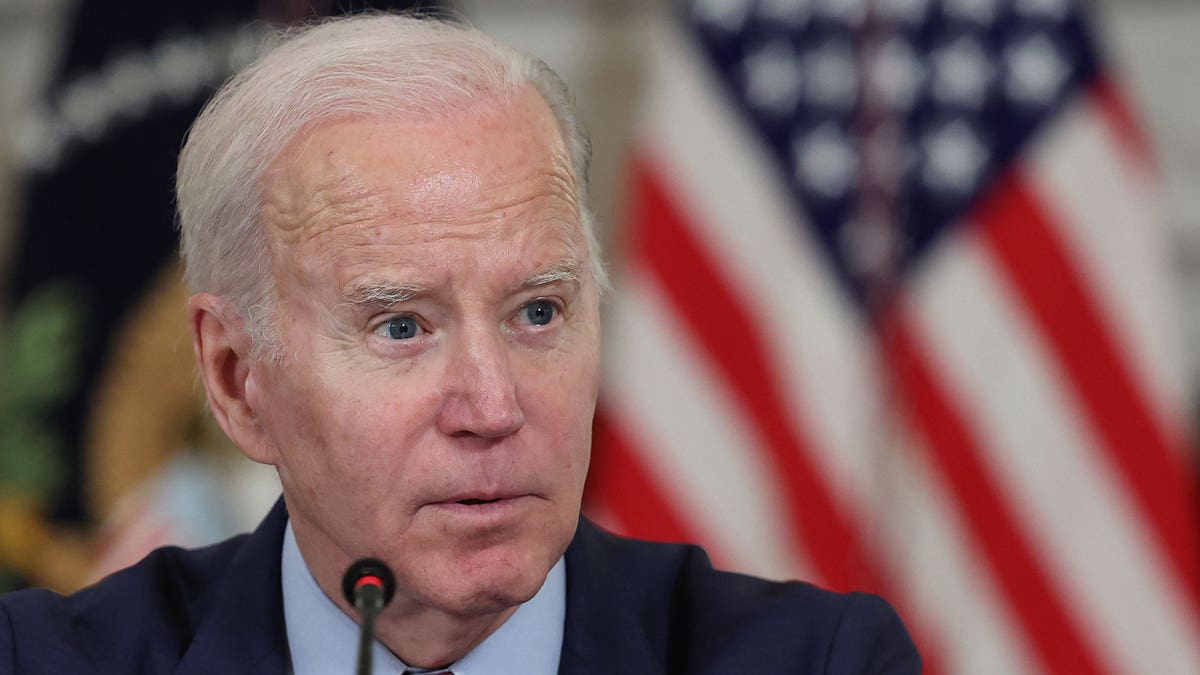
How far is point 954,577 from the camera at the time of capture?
12.9 ft

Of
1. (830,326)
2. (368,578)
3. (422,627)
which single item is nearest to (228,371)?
(422,627)

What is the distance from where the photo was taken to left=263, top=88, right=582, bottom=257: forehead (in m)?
1.81

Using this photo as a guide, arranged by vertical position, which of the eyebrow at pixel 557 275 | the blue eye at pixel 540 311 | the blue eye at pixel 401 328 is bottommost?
the blue eye at pixel 401 328

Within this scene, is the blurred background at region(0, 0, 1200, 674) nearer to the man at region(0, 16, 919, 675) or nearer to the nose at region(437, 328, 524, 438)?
the man at region(0, 16, 919, 675)

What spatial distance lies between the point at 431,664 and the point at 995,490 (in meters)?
2.28

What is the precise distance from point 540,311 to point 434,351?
0.50ft

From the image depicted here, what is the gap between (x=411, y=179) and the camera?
1814 mm

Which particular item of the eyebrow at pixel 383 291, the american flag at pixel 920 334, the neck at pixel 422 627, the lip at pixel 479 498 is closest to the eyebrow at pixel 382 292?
the eyebrow at pixel 383 291

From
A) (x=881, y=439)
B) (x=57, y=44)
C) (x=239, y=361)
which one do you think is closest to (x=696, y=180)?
(x=881, y=439)

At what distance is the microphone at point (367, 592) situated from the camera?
4.94 ft

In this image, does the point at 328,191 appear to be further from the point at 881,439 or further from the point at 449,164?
the point at 881,439

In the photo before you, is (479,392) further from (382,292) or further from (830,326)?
(830,326)

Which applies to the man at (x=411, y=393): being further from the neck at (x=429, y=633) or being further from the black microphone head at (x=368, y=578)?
the black microphone head at (x=368, y=578)

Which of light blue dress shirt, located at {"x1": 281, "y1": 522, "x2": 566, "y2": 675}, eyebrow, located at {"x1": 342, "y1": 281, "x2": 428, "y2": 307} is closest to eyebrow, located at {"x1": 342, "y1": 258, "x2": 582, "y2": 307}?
eyebrow, located at {"x1": 342, "y1": 281, "x2": 428, "y2": 307}
